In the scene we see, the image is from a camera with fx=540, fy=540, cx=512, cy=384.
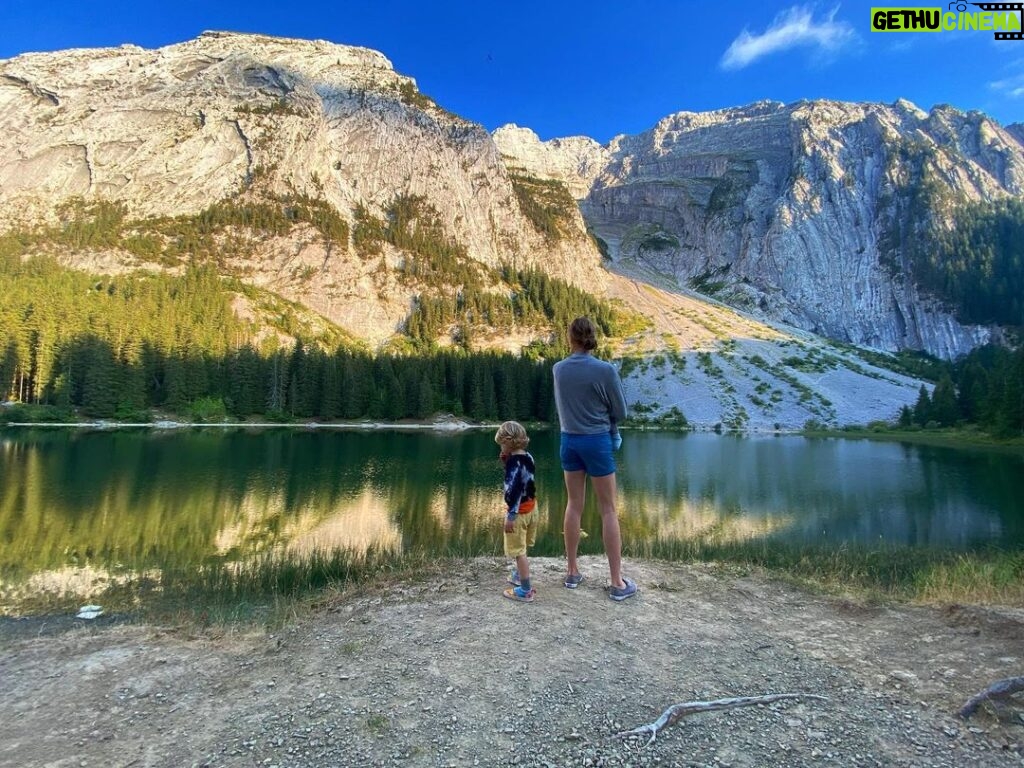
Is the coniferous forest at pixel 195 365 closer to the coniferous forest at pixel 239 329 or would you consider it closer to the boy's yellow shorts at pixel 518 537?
the coniferous forest at pixel 239 329

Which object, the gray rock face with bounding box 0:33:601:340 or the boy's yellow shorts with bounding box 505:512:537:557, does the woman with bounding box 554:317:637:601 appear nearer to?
the boy's yellow shorts with bounding box 505:512:537:557

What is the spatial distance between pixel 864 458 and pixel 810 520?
31243 mm

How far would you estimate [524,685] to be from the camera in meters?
5.14

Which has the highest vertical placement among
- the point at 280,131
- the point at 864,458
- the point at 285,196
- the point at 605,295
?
the point at 280,131

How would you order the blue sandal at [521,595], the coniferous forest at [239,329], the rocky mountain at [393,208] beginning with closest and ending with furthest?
the blue sandal at [521,595] < the coniferous forest at [239,329] < the rocky mountain at [393,208]

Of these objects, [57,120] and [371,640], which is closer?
[371,640]

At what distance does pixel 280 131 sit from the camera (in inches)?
4931

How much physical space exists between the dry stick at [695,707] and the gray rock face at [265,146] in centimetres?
11294

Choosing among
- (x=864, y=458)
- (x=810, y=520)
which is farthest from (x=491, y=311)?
(x=810, y=520)

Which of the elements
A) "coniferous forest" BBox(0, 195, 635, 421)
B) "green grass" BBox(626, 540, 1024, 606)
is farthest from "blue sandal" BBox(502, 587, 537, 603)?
"coniferous forest" BBox(0, 195, 635, 421)

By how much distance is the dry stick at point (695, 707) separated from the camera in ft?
14.0

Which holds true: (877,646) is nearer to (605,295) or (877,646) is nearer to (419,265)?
(419,265)

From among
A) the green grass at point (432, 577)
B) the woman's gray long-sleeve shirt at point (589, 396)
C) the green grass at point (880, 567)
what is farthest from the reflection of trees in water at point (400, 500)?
the woman's gray long-sleeve shirt at point (589, 396)

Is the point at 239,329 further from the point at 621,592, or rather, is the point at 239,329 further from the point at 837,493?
the point at 621,592
